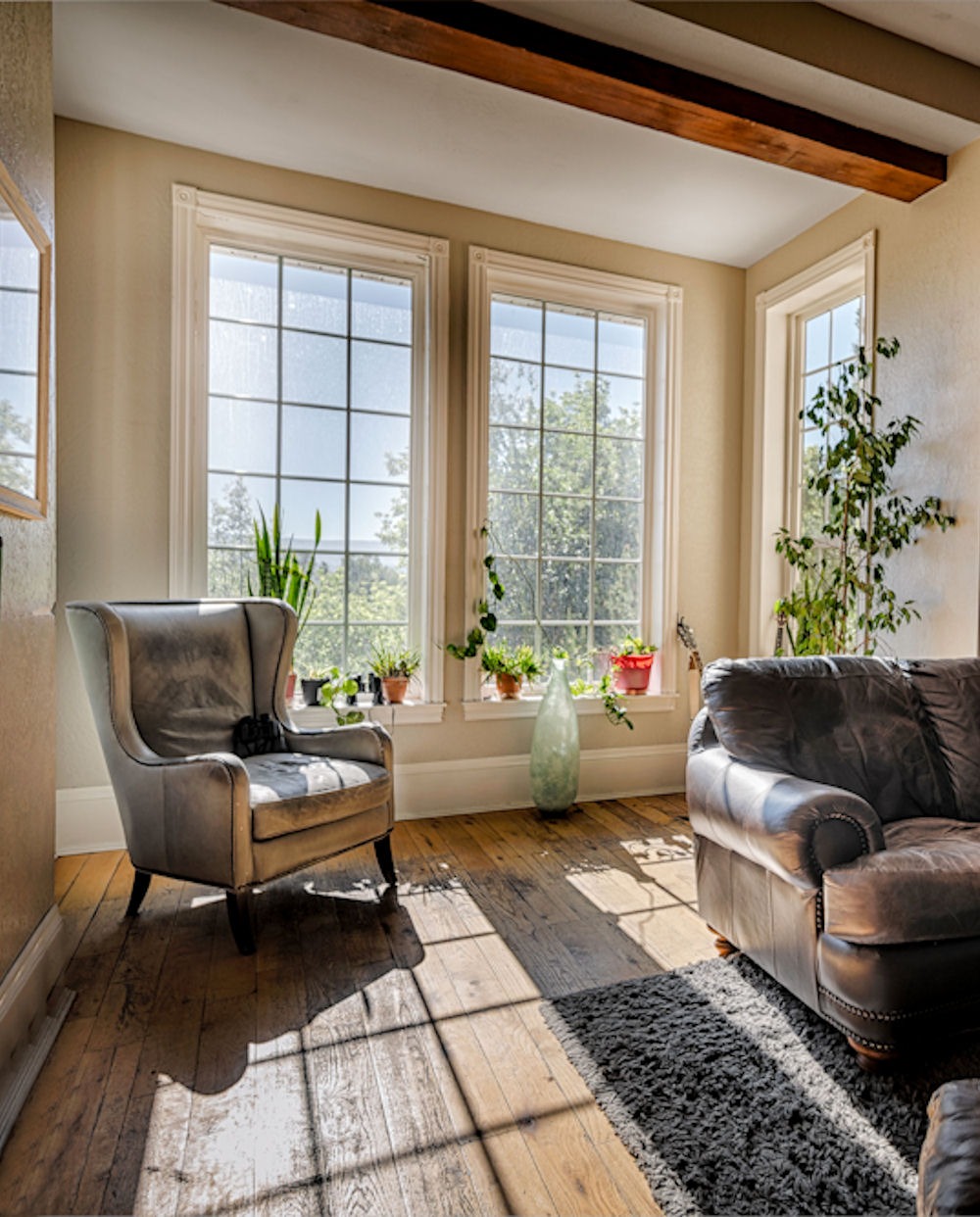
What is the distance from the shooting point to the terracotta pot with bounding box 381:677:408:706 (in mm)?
3326

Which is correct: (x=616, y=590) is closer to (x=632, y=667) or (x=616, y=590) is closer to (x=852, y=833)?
(x=632, y=667)

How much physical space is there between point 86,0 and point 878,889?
3.42 meters

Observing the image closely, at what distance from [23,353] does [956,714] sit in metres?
2.81

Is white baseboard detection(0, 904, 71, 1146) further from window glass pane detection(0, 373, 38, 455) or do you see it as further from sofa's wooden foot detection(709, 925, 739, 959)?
sofa's wooden foot detection(709, 925, 739, 959)

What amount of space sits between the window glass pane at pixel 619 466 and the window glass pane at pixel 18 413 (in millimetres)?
2734

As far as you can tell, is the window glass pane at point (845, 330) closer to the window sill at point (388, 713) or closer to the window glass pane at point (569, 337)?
the window glass pane at point (569, 337)

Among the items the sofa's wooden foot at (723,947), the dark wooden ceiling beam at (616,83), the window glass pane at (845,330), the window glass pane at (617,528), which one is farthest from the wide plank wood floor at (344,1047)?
the dark wooden ceiling beam at (616,83)

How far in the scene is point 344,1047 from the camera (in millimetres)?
1688

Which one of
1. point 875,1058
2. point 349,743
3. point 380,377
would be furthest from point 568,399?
point 875,1058

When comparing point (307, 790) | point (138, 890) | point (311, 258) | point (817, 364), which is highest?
point (311, 258)

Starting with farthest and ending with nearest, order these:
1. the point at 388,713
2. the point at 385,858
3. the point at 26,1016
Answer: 1. the point at 388,713
2. the point at 385,858
3. the point at 26,1016

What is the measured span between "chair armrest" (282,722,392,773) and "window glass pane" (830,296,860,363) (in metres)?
2.92

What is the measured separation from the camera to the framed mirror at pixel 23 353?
1.57 meters

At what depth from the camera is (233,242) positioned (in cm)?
317
